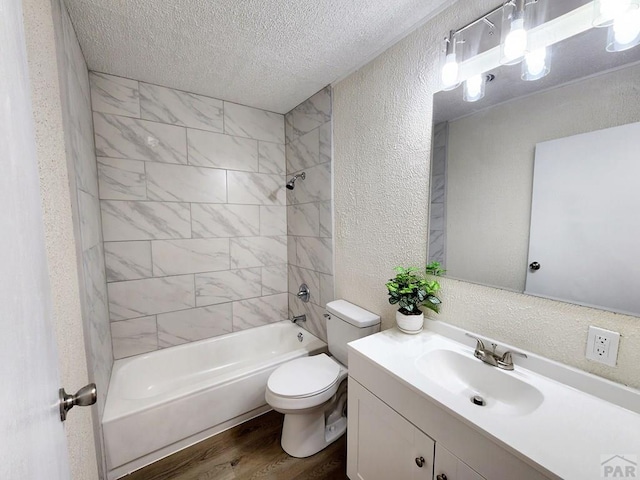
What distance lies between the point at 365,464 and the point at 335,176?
1.74 metres

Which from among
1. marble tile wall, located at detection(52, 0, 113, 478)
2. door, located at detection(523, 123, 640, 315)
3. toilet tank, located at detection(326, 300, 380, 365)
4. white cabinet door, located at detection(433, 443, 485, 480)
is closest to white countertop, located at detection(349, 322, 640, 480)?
white cabinet door, located at detection(433, 443, 485, 480)

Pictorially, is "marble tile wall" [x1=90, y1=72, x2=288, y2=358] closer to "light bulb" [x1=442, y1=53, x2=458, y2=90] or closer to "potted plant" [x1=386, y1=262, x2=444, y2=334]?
"potted plant" [x1=386, y1=262, x2=444, y2=334]

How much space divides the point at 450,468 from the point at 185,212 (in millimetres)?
2266

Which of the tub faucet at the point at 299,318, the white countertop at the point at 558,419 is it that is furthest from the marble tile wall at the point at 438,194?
the tub faucet at the point at 299,318

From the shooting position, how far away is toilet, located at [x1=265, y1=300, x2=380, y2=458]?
59.3 inches

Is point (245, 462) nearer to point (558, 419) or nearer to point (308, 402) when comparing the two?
point (308, 402)

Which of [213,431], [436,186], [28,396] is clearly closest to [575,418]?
[436,186]

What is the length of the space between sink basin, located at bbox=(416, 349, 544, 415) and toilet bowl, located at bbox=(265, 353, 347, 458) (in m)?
0.67

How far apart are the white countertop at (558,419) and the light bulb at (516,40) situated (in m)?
1.20

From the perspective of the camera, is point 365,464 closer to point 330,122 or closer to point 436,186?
point 436,186

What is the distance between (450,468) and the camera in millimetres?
871

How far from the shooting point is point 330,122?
2023 millimetres

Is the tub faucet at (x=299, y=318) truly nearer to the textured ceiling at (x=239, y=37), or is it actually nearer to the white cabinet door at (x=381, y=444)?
the white cabinet door at (x=381, y=444)

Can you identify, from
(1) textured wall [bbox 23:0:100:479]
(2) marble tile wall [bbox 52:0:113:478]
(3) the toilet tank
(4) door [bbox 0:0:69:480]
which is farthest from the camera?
(3) the toilet tank
